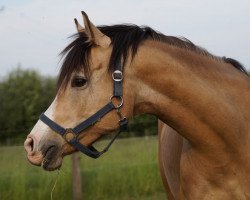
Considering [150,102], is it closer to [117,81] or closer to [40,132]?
[117,81]

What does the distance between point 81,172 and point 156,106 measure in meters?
5.06

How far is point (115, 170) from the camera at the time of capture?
8.45 metres

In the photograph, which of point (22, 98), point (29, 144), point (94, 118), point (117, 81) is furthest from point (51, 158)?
point (22, 98)

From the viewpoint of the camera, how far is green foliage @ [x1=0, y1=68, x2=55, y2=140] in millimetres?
15875

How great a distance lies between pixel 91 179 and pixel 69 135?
5.10 m

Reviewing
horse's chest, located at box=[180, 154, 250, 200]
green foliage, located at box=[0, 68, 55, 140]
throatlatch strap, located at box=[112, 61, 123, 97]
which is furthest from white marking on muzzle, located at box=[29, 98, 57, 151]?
green foliage, located at box=[0, 68, 55, 140]

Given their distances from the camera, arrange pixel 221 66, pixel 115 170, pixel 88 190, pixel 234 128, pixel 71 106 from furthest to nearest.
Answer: pixel 115 170 < pixel 88 190 < pixel 221 66 < pixel 234 128 < pixel 71 106

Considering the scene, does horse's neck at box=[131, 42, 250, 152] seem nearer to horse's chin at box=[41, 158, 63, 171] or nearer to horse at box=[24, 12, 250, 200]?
horse at box=[24, 12, 250, 200]

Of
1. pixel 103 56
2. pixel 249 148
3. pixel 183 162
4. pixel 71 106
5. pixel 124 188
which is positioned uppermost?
pixel 103 56

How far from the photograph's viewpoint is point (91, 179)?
316 inches

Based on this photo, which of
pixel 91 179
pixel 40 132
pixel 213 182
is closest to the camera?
pixel 40 132

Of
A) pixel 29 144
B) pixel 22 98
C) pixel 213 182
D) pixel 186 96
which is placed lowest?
pixel 22 98

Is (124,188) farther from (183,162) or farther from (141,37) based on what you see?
(141,37)

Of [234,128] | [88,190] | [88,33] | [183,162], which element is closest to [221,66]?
[234,128]
